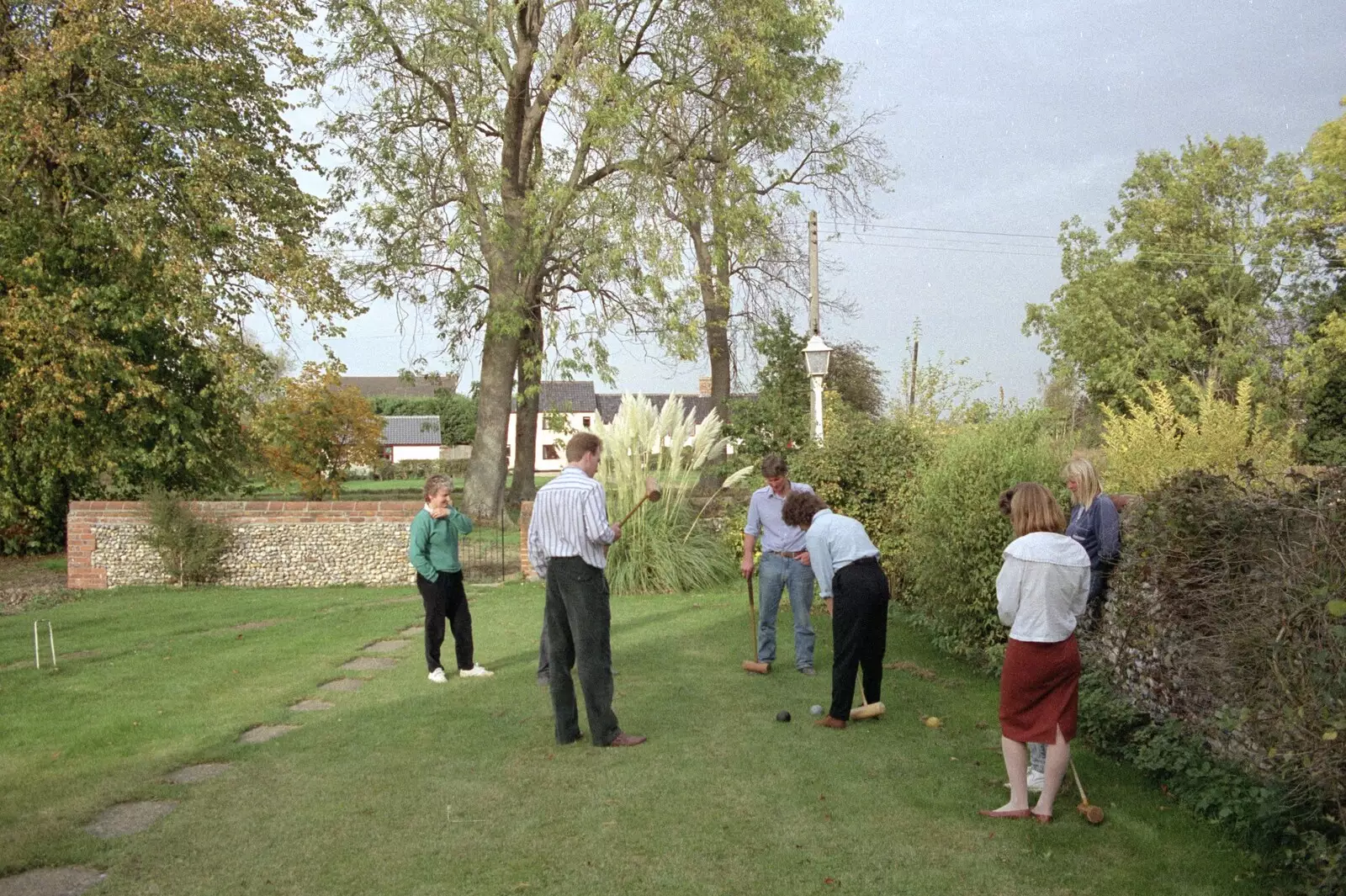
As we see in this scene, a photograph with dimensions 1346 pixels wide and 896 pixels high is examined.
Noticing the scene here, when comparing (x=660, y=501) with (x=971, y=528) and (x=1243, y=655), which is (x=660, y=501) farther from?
(x=1243, y=655)

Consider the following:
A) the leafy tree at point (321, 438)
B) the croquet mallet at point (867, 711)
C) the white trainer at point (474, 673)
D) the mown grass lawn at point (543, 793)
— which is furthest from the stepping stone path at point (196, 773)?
the leafy tree at point (321, 438)

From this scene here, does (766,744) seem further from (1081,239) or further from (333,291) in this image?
(1081,239)

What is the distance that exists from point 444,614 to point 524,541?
7.42 meters

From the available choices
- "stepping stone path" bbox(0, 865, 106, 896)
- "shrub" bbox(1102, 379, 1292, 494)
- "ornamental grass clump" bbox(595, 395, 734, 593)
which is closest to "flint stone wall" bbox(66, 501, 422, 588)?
"ornamental grass clump" bbox(595, 395, 734, 593)

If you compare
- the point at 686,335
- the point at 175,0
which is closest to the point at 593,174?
the point at 686,335

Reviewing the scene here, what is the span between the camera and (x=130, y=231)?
59.2 feet

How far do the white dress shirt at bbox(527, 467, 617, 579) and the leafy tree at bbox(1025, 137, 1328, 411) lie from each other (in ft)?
123

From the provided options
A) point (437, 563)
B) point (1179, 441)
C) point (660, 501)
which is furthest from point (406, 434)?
point (437, 563)

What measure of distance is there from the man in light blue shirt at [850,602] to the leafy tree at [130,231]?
14.0 m

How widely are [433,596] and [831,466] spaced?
20.0 ft

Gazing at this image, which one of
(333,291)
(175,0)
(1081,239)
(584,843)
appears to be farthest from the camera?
(1081,239)

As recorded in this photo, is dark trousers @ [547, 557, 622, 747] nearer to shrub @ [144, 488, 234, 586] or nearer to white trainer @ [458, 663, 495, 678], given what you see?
white trainer @ [458, 663, 495, 678]

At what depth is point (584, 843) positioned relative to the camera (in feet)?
16.0

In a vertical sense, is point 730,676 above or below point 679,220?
below
